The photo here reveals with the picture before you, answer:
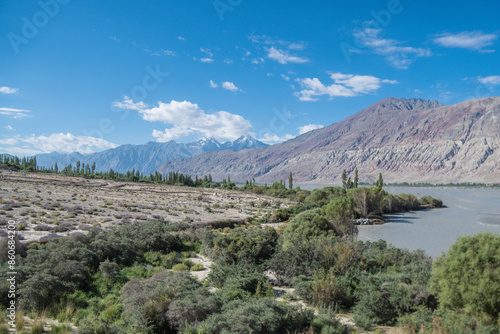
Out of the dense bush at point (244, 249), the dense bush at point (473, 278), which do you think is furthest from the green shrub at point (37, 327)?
the dense bush at point (473, 278)

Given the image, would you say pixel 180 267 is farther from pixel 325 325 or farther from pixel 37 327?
pixel 325 325

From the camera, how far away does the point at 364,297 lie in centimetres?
896

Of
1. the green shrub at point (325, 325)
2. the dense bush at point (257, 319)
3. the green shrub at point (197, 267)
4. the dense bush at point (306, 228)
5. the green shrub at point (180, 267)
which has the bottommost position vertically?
the green shrub at point (197, 267)

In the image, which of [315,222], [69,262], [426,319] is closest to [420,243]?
[315,222]

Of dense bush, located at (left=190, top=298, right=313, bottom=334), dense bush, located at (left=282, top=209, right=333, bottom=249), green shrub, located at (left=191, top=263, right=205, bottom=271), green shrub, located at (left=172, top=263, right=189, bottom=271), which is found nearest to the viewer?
dense bush, located at (left=190, top=298, right=313, bottom=334)

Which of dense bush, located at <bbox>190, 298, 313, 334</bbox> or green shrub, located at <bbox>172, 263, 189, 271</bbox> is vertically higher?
dense bush, located at <bbox>190, 298, 313, 334</bbox>

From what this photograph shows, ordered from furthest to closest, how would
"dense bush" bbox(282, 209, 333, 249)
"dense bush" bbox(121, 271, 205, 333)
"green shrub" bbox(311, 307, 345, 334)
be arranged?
1. "dense bush" bbox(282, 209, 333, 249)
2. "green shrub" bbox(311, 307, 345, 334)
3. "dense bush" bbox(121, 271, 205, 333)

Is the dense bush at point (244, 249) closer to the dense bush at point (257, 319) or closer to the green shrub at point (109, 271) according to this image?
the green shrub at point (109, 271)

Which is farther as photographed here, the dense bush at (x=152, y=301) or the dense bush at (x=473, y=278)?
the dense bush at (x=152, y=301)

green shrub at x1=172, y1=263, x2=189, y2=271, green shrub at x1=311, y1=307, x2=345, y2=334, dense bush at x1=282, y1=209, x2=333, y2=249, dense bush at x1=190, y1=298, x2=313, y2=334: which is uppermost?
dense bush at x1=282, y1=209, x2=333, y2=249

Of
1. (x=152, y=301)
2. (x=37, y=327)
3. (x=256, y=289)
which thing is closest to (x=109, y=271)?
(x=37, y=327)

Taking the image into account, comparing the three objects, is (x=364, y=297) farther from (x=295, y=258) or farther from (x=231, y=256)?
(x=231, y=256)

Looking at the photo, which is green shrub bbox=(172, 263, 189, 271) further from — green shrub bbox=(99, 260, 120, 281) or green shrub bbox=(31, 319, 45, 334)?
green shrub bbox=(31, 319, 45, 334)

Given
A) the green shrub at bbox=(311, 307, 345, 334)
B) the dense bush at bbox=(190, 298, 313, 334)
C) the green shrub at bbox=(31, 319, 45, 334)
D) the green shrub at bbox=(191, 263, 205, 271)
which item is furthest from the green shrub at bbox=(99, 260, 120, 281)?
the green shrub at bbox=(311, 307, 345, 334)
